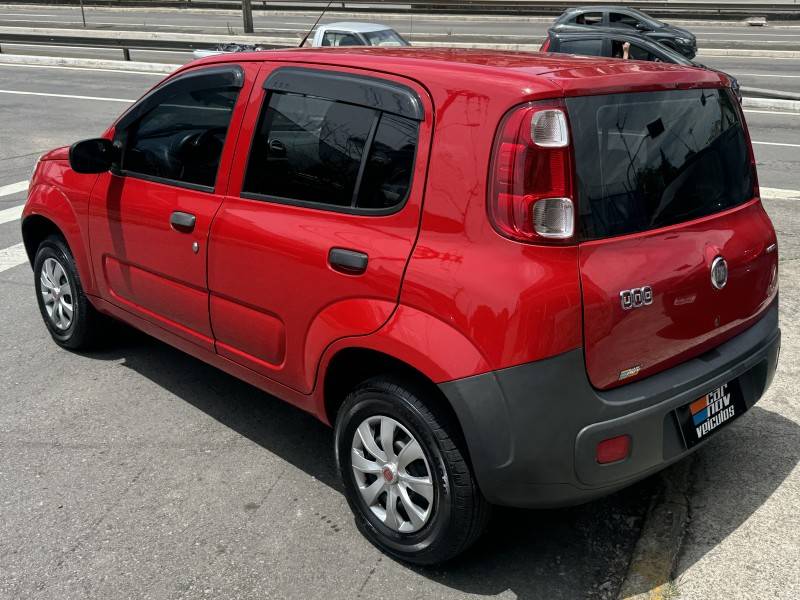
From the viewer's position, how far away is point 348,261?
128 inches

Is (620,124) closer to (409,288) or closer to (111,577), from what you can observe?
(409,288)

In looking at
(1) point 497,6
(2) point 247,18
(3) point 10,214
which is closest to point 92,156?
(3) point 10,214

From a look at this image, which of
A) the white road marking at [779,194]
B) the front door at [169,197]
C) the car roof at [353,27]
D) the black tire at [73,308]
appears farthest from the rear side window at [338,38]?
the front door at [169,197]

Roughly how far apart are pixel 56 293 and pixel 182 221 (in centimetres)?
172

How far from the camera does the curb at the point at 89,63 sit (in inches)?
871

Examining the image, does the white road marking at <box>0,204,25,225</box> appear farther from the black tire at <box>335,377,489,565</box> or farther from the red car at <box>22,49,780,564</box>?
the black tire at <box>335,377,489,565</box>

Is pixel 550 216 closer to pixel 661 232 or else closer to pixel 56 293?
pixel 661 232

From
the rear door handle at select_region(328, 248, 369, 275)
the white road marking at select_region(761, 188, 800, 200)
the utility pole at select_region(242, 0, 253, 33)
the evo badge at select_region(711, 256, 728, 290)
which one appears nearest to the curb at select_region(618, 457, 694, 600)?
the evo badge at select_region(711, 256, 728, 290)

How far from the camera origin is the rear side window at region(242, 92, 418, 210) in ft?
10.4

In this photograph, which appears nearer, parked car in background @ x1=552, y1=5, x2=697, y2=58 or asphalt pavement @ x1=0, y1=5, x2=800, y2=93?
parked car in background @ x1=552, y1=5, x2=697, y2=58

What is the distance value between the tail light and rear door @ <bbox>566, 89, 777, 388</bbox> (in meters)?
0.06

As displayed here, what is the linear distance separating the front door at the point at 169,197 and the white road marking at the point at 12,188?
577 centimetres

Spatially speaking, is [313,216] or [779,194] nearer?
[313,216]

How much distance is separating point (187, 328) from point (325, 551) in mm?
1393
